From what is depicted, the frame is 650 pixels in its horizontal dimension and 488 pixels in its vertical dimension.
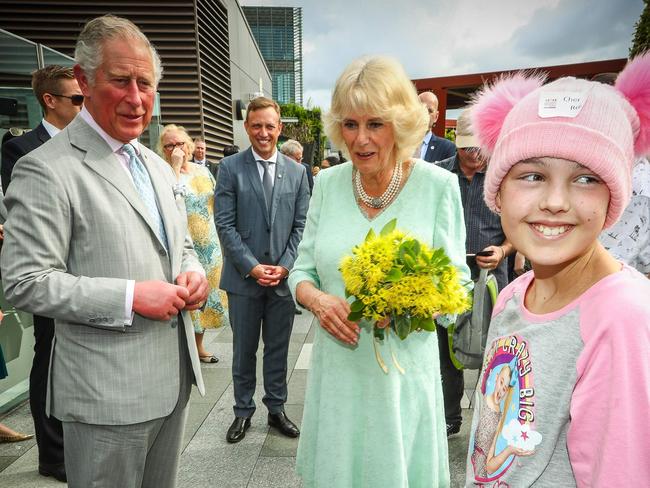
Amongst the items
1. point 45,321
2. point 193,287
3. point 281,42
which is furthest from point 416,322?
point 281,42

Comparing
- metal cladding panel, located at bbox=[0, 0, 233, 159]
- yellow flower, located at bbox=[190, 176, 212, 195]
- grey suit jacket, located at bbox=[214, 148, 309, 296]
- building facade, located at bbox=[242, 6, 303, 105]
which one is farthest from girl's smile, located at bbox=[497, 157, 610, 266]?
building facade, located at bbox=[242, 6, 303, 105]

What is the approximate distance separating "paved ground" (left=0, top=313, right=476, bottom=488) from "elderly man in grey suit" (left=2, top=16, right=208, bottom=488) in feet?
4.29

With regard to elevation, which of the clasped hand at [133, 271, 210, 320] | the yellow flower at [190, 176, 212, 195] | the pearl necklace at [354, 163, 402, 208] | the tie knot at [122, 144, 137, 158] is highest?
the tie knot at [122, 144, 137, 158]

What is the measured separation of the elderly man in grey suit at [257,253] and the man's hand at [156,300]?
162 cm

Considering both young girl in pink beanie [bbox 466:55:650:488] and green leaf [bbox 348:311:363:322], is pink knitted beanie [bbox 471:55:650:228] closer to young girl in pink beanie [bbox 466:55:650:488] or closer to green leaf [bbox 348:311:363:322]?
young girl in pink beanie [bbox 466:55:650:488]

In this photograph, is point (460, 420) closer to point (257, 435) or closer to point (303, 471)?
point (257, 435)

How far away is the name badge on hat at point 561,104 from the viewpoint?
896 millimetres

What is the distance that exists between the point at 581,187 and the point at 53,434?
3.37m

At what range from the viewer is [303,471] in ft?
6.35

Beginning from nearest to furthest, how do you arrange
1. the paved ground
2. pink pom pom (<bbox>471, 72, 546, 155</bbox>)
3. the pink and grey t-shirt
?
the pink and grey t-shirt → pink pom pom (<bbox>471, 72, 546, 155</bbox>) → the paved ground

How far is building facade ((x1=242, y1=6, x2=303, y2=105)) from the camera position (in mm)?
87188

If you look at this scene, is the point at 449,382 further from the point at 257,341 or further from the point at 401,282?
the point at 401,282

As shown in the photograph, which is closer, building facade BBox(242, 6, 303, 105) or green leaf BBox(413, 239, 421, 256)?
green leaf BBox(413, 239, 421, 256)

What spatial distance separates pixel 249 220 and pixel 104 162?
179 centimetres
